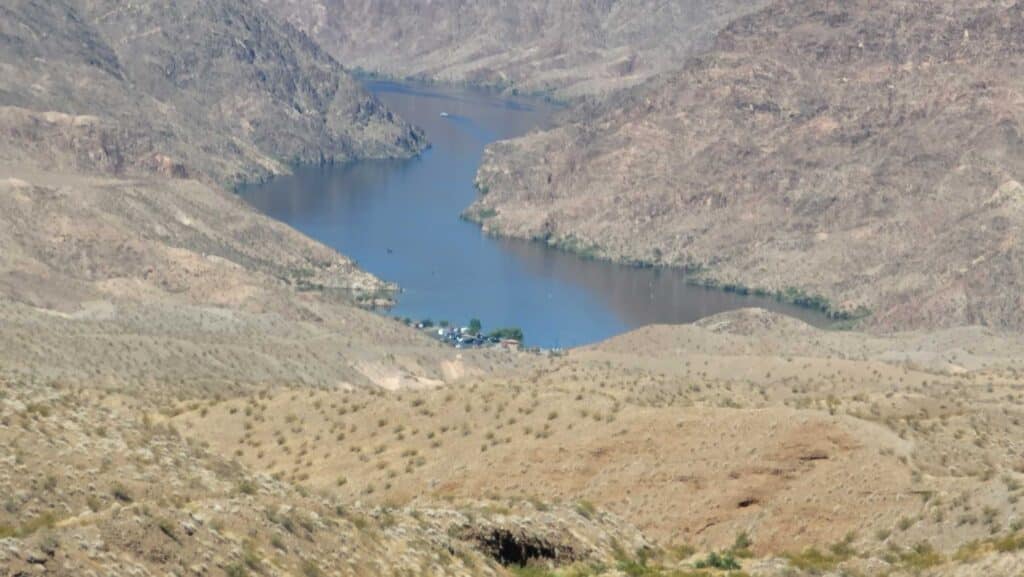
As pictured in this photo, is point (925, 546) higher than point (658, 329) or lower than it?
higher

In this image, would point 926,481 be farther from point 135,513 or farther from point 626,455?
point 135,513

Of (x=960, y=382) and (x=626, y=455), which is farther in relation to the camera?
(x=960, y=382)

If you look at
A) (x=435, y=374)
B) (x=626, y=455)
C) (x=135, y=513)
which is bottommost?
(x=435, y=374)

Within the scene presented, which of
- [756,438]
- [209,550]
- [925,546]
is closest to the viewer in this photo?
[209,550]

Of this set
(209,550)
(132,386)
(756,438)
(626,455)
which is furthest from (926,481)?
(132,386)

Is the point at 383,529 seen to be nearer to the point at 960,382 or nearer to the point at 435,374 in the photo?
the point at 960,382

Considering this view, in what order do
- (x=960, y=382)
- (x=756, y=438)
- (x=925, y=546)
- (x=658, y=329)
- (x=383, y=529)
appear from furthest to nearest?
(x=658, y=329)
(x=960, y=382)
(x=756, y=438)
(x=925, y=546)
(x=383, y=529)

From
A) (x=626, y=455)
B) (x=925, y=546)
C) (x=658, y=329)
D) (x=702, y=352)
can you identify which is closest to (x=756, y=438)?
(x=626, y=455)

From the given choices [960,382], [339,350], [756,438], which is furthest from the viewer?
[339,350]

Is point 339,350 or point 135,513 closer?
point 135,513
